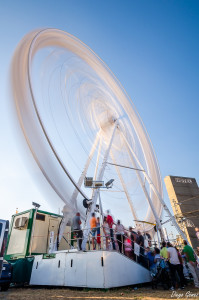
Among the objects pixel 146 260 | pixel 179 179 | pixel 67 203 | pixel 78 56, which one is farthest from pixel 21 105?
pixel 179 179

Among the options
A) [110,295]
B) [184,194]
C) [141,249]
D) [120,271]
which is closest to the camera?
[110,295]

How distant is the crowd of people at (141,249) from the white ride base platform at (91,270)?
42 cm

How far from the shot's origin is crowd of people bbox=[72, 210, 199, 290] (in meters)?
5.98

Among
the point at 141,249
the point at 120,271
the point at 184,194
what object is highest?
the point at 184,194

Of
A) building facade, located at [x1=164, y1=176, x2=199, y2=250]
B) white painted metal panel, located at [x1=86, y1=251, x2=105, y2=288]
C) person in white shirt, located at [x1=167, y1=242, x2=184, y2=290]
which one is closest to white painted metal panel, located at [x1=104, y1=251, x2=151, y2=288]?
white painted metal panel, located at [x1=86, y1=251, x2=105, y2=288]

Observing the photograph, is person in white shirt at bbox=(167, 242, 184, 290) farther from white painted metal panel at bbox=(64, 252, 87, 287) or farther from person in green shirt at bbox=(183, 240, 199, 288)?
white painted metal panel at bbox=(64, 252, 87, 287)

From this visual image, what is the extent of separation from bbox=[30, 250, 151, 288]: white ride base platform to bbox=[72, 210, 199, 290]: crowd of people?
0.42m

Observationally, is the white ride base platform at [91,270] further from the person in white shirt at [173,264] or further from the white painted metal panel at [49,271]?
the person in white shirt at [173,264]

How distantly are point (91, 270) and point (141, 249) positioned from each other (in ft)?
10.7

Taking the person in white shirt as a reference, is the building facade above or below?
above

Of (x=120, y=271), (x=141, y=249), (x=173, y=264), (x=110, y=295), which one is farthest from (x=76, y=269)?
(x=141, y=249)

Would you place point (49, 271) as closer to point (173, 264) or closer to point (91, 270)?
point (91, 270)

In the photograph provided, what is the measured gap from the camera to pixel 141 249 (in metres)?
7.98

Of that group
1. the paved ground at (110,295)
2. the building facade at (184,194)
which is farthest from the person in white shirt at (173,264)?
the building facade at (184,194)
